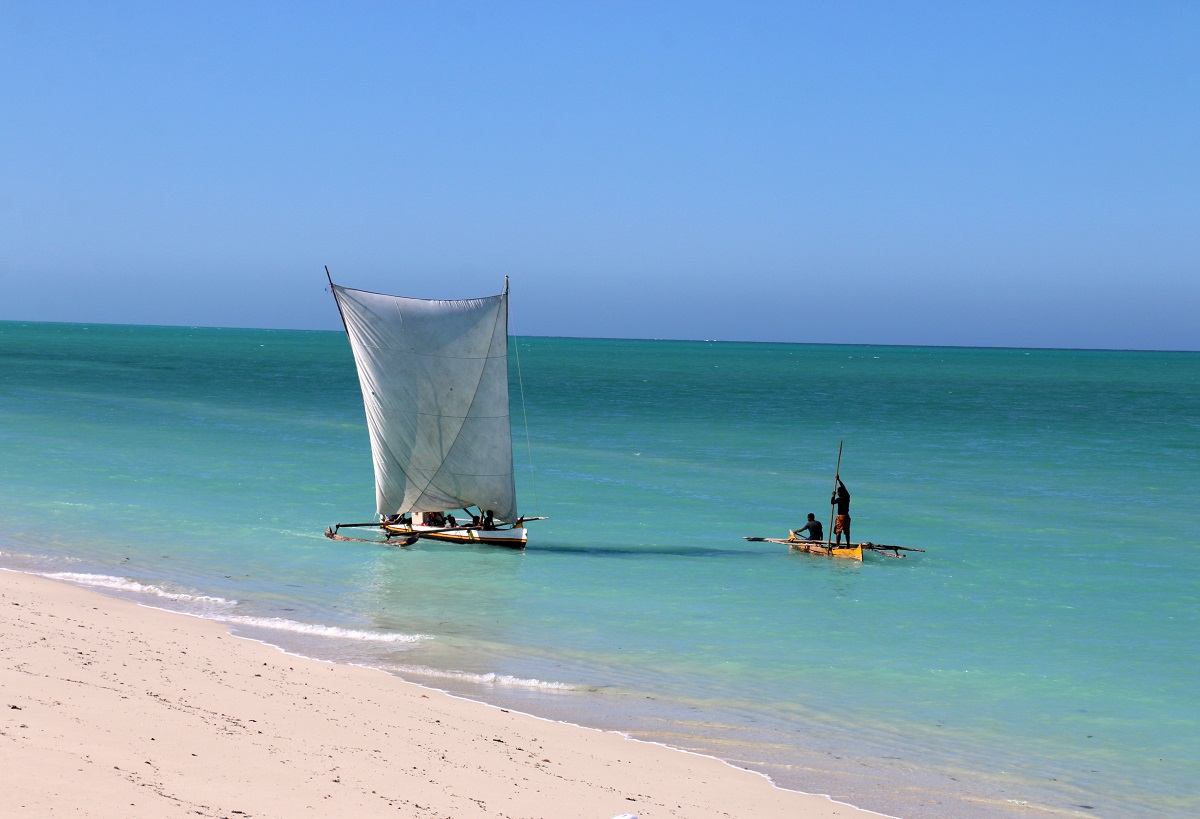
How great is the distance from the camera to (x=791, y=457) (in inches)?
1845

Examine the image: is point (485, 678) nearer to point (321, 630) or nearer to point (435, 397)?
point (321, 630)

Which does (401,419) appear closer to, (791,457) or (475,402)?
(475,402)

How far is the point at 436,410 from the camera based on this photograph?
2634cm

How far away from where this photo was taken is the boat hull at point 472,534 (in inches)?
1001

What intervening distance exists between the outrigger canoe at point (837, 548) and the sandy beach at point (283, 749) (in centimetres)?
1389

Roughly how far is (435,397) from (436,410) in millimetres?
302

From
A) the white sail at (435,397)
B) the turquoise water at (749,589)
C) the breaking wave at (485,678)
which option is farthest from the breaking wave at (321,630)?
the white sail at (435,397)

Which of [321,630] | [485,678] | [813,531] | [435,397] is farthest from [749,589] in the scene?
[435,397]

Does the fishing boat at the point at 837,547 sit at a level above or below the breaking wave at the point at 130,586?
above

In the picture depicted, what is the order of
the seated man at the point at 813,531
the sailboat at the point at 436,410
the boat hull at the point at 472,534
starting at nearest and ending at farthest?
the boat hull at the point at 472,534 → the sailboat at the point at 436,410 → the seated man at the point at 813,531

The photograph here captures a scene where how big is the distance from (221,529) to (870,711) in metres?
17.0

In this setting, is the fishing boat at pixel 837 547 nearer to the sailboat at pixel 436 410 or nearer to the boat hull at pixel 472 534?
the boat hull at pixel 472 534

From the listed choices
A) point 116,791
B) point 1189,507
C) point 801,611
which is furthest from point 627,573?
point 1189,507

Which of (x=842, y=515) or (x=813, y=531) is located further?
(x=842, y=515)
